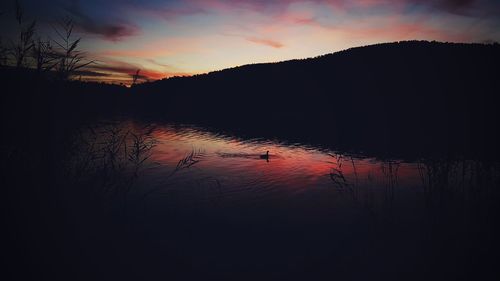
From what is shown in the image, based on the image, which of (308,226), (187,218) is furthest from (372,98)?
(187,218)

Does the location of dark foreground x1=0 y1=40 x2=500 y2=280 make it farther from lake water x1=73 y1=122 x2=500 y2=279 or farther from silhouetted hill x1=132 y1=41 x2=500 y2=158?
silhouetted hill x1=132 y1=41 x2=500 y2=158

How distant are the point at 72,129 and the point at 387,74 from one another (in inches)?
3841

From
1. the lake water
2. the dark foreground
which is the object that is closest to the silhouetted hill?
the lake water

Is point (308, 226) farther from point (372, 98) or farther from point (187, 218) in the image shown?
point (372, 98)

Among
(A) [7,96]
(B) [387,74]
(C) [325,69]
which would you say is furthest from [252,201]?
(C) [325,69]

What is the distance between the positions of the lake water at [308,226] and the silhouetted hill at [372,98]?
60.0ft

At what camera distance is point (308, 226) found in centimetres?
1005

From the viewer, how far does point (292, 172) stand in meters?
19.6

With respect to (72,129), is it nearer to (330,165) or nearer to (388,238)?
(388,238)

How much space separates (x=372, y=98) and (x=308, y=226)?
278ft

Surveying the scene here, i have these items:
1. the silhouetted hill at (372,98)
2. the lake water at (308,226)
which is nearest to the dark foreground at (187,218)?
the lake water at (308,226)

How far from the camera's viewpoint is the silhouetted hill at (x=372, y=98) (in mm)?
41097

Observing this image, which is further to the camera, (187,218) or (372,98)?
(372,98)

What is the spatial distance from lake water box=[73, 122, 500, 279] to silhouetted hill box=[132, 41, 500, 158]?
1829 cm
